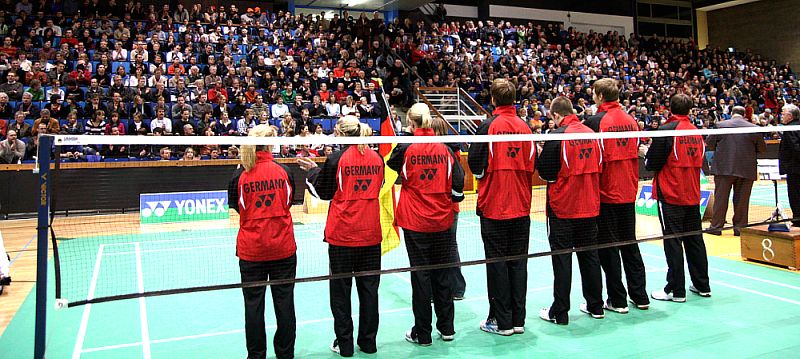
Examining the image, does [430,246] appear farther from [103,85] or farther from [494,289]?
[103,85]

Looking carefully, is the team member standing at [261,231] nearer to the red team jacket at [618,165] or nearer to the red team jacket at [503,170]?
the red team jacket at [503,170]

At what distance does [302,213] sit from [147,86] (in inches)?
230

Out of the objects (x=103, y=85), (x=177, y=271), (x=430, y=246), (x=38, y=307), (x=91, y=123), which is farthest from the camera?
(x=103, y=85)

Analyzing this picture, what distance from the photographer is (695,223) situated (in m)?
6.34

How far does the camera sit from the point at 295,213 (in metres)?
14.8

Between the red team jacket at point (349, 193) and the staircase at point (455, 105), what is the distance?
1614 cm

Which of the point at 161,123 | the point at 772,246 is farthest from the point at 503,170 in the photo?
the point at 161,123

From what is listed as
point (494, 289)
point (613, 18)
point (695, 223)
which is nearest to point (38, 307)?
point (494, 289)

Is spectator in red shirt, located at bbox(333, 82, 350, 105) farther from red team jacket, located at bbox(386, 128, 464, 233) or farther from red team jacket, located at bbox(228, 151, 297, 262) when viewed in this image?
red team jacket, located at bbox(228, 151, 297, 262)

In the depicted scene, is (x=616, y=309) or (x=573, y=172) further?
(x=616, y=309)

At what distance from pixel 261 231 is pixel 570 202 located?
2850 millimetres

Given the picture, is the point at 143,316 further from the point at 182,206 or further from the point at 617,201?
the point at 182,206

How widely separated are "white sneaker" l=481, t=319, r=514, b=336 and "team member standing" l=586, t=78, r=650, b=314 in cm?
130

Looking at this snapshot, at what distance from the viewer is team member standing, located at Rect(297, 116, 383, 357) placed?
4.84 m
